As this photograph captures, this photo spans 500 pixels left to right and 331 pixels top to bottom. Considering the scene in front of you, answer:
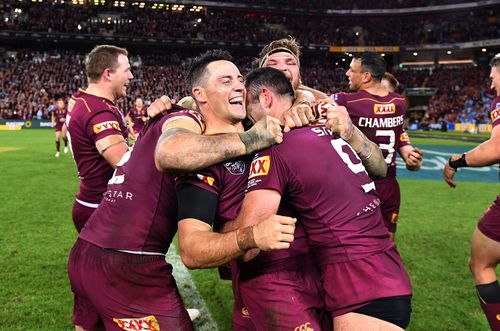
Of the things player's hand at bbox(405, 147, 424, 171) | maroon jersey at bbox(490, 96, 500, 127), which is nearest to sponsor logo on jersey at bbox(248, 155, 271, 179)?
maroon jersey at bbox(490, 96, 500, 127)

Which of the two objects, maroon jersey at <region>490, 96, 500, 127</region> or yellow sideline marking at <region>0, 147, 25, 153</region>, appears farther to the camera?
yellow sideline marking at <region>0, 147, 25, 153</region>

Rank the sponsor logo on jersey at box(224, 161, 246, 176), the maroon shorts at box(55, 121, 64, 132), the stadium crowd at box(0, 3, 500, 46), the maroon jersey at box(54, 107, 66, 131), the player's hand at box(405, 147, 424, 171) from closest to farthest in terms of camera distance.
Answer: the sponsor logo on jersey at box(224, 161, 246, 176) → the player's hand at box(405, 147, 424, 171) → the maroon shorts at box(55, 121, 64, 132) → the maroon jersey at box(54, 107, 66, 131) → the stadium crowd at box(0, 3, 500, 46)

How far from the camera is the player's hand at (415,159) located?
5268 mm

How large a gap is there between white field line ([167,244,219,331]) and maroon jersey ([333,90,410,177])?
9.31 ft

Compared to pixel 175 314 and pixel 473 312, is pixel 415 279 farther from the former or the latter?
pixel 175 314

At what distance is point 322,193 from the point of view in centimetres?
278

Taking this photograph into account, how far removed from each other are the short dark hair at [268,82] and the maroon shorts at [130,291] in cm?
130

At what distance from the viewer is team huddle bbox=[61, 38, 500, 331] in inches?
104

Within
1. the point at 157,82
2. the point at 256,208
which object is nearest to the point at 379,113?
the point at 256,208

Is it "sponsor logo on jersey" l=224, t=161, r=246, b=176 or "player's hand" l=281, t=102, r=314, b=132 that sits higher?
"player's hand" l=281, t=102, r=314, b=132

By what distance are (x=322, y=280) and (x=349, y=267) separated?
219 mm

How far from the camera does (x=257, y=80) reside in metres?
3.13

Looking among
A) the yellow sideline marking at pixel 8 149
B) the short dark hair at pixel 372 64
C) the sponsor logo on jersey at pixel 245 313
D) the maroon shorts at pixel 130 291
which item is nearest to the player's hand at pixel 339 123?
the sponsor logo on jersey at pixel 245 313

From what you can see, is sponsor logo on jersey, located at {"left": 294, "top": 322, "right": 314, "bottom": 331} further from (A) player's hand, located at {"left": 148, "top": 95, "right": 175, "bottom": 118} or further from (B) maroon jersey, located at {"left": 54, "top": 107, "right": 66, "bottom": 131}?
(B) maroon jersey, located at {"left": 54, "top": 107, "right": 66, "bottom": 131}
